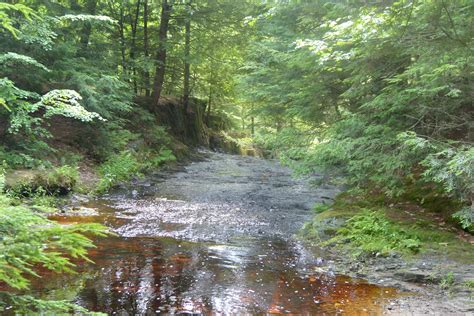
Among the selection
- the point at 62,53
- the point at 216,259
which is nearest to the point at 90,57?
the point at 62,53

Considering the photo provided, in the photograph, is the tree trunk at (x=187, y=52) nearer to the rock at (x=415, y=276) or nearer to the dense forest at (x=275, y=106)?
the dense forest at (x=275, y=106)

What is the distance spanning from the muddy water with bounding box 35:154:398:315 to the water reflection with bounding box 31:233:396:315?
12mm

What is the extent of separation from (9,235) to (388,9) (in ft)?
22.4

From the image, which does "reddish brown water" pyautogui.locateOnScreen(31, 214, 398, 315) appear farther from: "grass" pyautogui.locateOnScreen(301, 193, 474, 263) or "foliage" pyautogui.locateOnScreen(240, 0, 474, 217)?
"foliage" pyautogui.locateOnScreen(240, 0, 474, 217)

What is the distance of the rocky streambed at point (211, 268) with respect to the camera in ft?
15.7

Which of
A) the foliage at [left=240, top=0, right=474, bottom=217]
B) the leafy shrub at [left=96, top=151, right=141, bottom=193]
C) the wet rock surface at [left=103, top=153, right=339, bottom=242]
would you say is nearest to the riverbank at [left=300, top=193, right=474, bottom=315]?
the foliage at [left=240, top=0, right=474, bottom=217]

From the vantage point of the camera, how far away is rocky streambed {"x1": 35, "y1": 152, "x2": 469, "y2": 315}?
188 inches

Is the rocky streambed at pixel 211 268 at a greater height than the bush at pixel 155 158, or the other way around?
the bush at pixel 155 158

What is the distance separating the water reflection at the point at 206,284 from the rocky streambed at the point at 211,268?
0.01 m

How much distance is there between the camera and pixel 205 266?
6.20 meters

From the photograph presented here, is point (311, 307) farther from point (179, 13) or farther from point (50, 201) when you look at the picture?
point (179, 13)

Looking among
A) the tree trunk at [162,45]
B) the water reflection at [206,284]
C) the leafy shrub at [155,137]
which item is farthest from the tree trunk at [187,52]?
the water reflection at [206,284]

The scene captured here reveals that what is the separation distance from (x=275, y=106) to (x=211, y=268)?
8514 millimetres

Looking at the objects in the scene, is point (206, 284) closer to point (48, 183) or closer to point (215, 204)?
point (215, 204)
